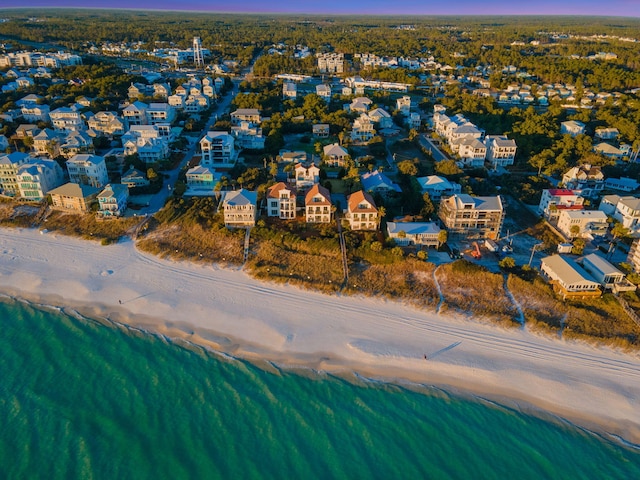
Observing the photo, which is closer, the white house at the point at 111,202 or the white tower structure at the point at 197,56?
the white house at the point at 111,202

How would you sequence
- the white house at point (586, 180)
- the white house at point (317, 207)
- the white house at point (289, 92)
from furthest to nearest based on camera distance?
the white house at point (289, 92) → the white house at point (586, 180) → the white house at point (317, 207)

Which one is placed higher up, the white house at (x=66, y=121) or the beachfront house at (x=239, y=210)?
the white house at (x=66, y=121)

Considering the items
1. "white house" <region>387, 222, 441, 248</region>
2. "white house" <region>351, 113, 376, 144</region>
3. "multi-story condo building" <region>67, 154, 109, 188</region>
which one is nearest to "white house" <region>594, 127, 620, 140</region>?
"white house" <region>351, 113, 376, 144</region>

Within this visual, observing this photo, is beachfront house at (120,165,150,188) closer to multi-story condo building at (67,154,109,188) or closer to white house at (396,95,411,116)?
multi-story condo building at (67,154,109,188)

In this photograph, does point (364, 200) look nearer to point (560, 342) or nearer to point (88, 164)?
point (560, 342)

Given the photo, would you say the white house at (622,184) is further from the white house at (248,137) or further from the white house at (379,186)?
the white house at (248,137)

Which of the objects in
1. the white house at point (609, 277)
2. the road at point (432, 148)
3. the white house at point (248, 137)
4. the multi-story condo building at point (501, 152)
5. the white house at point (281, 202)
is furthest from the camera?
the white house at point (248, 137)

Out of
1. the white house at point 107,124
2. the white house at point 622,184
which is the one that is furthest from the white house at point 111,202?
the white house at point 622,184

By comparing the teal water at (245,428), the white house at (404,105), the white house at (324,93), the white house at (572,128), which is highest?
the white house at (324,93)

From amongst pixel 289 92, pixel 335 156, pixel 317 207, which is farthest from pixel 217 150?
pixel 289 92
